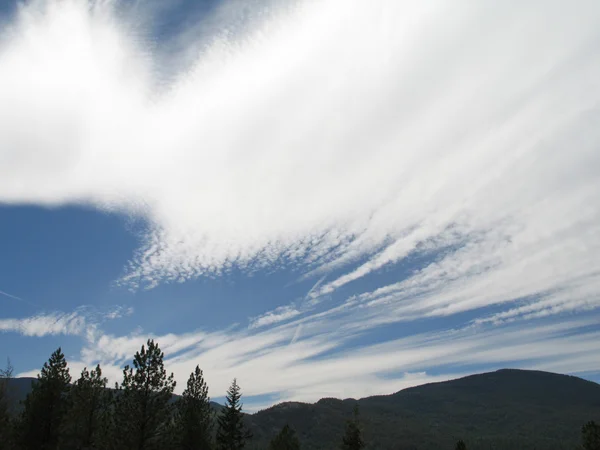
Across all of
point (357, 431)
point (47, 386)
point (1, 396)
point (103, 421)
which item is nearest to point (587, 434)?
point (357, 431)

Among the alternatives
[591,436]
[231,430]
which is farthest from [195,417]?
[591,436]

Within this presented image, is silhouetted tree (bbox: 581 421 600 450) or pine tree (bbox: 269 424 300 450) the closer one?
silhouetted tree (bbox: 581 421 600 450)

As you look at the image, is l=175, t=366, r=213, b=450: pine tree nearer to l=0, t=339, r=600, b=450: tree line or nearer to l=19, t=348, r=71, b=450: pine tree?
l=0, t=339, r=600, b=450: tree line

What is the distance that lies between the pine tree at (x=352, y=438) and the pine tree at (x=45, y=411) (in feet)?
74.9

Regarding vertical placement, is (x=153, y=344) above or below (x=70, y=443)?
above

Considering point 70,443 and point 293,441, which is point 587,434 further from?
point 70,443

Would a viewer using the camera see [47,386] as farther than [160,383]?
Yes

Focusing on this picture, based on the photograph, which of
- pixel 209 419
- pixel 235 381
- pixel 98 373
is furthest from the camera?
pixel 235 381

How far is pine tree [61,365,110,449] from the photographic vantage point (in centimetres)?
3359

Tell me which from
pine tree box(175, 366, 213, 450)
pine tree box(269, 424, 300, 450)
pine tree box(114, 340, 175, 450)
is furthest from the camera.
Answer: pine tree box(269, 424, 300, 450)

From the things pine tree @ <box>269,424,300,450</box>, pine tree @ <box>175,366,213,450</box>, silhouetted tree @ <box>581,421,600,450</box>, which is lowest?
silhouetted tree @ <box>581,421,600,450</box>

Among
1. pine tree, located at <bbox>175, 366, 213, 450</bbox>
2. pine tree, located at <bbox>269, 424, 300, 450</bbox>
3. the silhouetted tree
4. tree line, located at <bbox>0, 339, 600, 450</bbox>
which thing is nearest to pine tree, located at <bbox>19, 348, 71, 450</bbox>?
tree line, located at <bbox>0, 339, 600, 450</bbox>

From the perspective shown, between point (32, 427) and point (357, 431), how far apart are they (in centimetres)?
2523

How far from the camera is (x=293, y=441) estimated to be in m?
49.3
